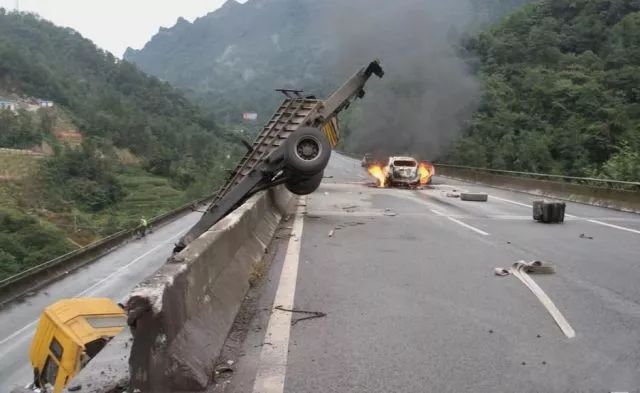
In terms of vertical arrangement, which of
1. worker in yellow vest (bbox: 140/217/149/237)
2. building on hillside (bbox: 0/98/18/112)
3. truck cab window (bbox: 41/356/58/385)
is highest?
building on hillside (bbox: 0/98/18/112)

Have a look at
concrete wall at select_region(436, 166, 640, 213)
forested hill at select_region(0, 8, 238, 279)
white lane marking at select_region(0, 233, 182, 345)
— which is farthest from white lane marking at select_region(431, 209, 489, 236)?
forested hill at select_region(0, 8, 238, 279)

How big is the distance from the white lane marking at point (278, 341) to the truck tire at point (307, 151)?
180 inches

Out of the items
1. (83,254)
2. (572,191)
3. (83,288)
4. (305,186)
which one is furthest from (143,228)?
(305,186)

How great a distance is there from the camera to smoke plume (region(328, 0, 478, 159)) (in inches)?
1724

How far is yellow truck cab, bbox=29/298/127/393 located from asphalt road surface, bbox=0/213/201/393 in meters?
18.4

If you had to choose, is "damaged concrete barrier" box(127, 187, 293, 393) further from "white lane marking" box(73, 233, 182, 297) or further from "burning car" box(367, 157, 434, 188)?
"white lane marking" box(73, 233, 182, 297)

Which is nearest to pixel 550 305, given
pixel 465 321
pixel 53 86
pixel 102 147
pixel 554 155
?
pixel 465 321

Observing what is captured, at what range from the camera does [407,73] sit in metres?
45.3

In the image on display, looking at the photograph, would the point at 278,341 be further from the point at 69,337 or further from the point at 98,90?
the point at 98,90

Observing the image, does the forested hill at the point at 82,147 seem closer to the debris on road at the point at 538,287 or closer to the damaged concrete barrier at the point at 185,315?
the debris on road at the point at 538,287

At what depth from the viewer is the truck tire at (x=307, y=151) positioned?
41.2 feet

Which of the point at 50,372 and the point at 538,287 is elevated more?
the point at 538,287

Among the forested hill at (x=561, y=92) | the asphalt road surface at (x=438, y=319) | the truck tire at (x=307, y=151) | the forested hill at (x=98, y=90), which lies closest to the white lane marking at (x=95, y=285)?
the truck tire at (x=307, y=151)

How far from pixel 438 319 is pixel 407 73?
41297mm
